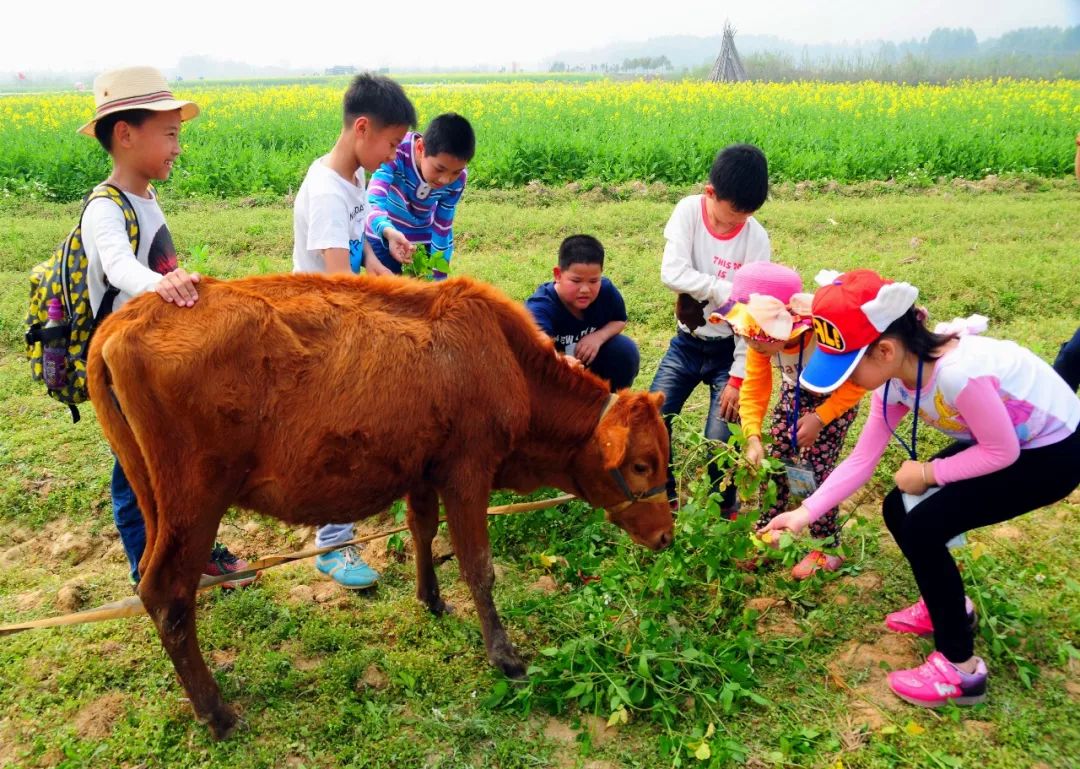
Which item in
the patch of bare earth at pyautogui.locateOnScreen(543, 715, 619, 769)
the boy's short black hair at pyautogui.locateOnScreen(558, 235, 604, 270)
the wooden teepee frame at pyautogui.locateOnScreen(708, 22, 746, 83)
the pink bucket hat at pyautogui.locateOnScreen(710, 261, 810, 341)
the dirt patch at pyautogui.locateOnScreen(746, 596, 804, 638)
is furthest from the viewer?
the wooden teepee frame at pyautogui.locateOnScreen(708, 22, 746, 83)

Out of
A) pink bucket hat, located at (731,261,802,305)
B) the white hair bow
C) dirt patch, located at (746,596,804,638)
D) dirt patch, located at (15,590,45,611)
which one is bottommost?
dirt patch, located at (746,596,804,638)

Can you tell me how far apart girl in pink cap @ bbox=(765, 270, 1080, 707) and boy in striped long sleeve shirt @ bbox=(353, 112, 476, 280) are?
282 centimetres

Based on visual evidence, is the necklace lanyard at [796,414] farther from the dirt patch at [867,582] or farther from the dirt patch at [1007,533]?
the dirt patch at [1007,533]

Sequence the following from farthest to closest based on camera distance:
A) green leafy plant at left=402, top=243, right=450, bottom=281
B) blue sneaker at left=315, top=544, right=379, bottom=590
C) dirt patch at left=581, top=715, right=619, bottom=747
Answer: green leafy plant at left=402, top=243, right=450, bottom=281 → blue sneaker at left=315, top=544, right=379, bottom=590 → dirt patch at left=581, top=715, right=619, bottom=747

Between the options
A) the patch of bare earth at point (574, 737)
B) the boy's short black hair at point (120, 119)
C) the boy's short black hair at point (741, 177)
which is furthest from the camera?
the boy's short black hair at point (741, 177)

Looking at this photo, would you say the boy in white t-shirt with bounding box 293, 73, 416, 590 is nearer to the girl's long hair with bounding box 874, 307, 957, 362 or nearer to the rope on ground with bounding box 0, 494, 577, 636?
the rope on ground with bounding box 0, 494, 577, 636

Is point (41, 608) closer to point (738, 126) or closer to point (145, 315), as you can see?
point (145, 315)

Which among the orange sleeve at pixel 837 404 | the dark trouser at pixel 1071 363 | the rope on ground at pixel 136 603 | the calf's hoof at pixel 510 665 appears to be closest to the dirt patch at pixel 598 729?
the calf's hoof at pixel 510 665

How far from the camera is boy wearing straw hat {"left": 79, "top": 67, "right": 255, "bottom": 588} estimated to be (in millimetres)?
3307

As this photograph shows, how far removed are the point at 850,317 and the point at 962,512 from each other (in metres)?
1.05

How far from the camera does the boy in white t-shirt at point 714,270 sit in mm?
4410

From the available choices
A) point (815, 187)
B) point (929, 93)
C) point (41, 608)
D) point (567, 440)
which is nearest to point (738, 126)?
point (815, 187)

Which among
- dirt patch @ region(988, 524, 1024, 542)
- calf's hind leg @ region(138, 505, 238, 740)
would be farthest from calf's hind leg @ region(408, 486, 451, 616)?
dirt patch @ region(988, 524, 1024, 542)

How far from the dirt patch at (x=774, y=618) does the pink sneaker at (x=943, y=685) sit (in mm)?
611
